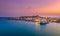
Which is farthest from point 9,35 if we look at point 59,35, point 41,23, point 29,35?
point 41,23

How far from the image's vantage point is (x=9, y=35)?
3115 millimetres

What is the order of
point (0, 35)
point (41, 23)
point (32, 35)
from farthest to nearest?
point (41, 23) < point (32, 35) < point (0, 35)

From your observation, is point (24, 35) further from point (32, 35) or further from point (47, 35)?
point (47, 35)

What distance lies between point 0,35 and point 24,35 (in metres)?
0.68

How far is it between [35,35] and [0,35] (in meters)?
1.00

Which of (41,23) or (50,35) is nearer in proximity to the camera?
(50,35)

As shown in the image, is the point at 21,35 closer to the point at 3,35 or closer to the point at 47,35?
the point at 3,35

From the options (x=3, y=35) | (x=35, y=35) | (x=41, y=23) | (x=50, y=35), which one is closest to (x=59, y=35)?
(x=50, y=35)

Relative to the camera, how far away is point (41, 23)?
22.9 feet

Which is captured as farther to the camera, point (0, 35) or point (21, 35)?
point (21, 35)

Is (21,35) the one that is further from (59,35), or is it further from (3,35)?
(59,35)

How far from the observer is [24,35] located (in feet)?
10.5

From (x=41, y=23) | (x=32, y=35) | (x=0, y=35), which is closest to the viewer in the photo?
(x=0, y=35)

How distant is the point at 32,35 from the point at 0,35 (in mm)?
914
